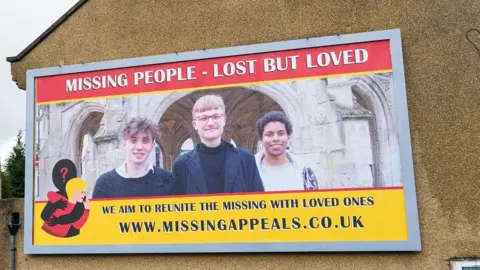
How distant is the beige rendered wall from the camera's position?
616cm

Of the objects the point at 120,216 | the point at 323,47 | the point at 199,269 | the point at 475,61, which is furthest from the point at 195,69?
the point at 475,61

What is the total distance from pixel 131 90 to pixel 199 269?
3087 millimetres

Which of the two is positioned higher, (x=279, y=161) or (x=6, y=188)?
(x=6, y=188)

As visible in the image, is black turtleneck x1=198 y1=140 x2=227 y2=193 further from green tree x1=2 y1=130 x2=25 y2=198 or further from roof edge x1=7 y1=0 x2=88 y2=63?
green tree x1=2 y1=130 x2=25 y2=198

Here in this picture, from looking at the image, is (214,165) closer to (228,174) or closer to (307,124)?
(228,174)

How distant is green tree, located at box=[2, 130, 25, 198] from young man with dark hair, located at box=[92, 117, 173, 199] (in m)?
20.8

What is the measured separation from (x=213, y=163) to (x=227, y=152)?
28 centimetres

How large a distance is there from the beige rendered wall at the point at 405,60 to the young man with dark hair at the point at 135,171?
105 centimetres

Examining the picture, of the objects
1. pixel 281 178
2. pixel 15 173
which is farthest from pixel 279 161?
pixel 15 173

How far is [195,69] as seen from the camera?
7.18m

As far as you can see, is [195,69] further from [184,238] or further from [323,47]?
[184,238]

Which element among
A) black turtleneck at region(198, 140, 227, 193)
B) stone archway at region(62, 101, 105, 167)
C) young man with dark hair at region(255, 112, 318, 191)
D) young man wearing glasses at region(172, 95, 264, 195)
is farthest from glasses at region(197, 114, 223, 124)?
stone archway at region(62, 101, 105, 167)

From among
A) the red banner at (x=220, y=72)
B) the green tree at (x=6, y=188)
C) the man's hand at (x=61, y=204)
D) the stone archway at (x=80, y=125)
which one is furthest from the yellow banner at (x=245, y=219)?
the green tree at (x=6, y=188)

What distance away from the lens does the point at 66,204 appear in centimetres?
732
